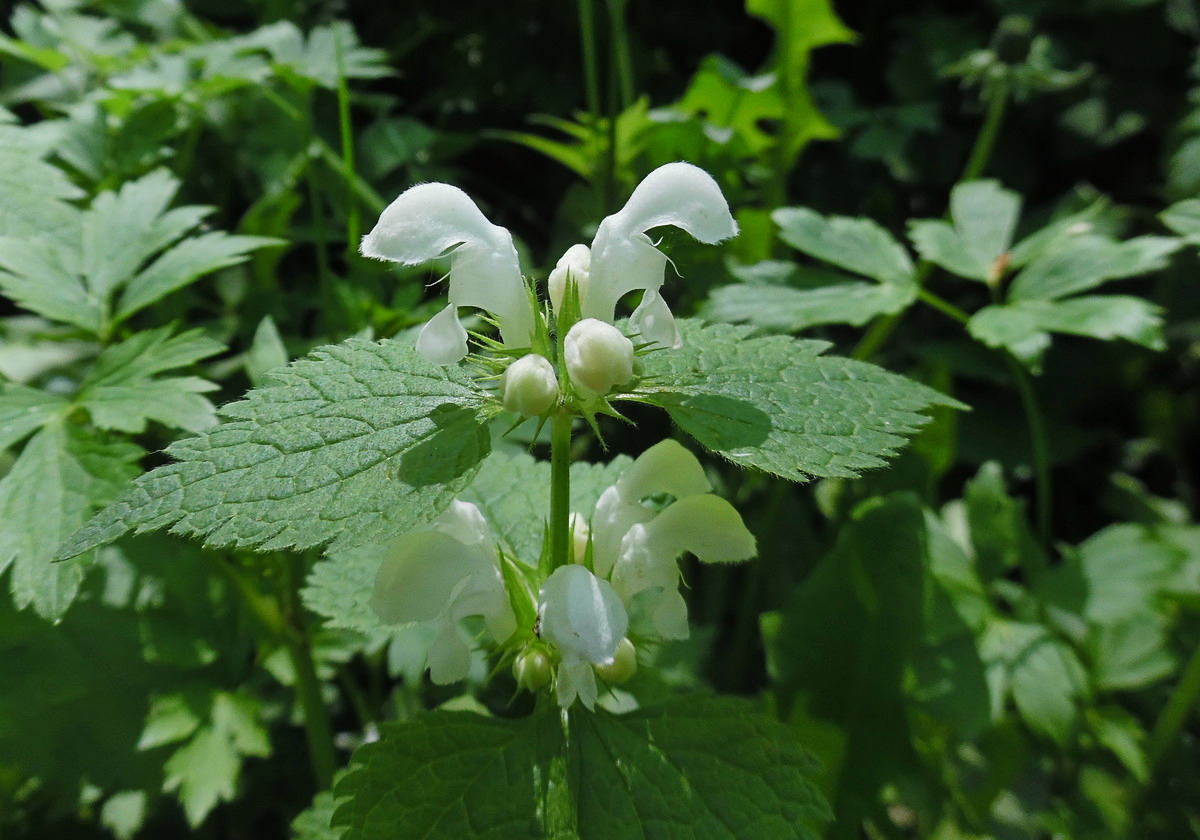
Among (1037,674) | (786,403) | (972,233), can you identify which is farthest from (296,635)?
(972,233)

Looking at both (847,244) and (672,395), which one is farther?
(847,244)

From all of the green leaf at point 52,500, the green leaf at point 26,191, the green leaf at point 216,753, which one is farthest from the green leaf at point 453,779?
the green leaf at point 26,191

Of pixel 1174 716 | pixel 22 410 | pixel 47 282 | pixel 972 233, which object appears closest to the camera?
pixel 22 410

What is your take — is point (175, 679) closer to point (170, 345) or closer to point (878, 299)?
point (170, 345)

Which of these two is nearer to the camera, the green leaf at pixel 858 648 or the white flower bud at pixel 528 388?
the white flower bud at pixel 528 388

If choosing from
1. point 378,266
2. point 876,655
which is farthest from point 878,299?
point 378,266

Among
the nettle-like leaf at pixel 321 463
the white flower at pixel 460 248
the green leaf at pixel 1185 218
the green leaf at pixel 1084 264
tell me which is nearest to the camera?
the nettle-like leaf at pixel 321 463

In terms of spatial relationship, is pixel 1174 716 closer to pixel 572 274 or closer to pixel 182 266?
pixel 572 274

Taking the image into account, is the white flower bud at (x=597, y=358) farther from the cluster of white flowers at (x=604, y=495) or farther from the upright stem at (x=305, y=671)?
the upright stem at (x=305, y=671)
